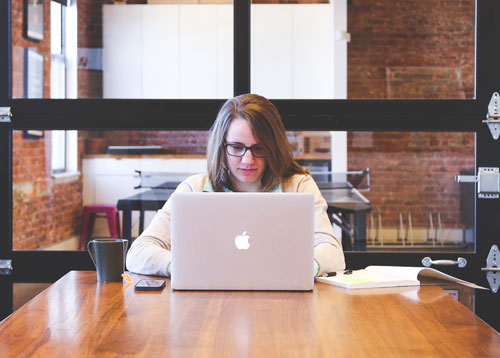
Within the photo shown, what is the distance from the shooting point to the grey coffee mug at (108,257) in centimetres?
179

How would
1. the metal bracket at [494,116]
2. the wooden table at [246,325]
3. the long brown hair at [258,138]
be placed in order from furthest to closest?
the metal bracket at [494,116], the long brown hair at [258,138], the wooden table at [246,325]

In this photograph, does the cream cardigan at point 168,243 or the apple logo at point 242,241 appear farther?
the cream cardigan at point 168,243

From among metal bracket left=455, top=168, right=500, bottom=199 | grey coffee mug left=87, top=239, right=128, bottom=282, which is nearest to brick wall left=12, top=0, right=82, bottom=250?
grey coffee mug left=87, top=239, right=128, bottom=282

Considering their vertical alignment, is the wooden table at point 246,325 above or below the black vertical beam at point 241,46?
below

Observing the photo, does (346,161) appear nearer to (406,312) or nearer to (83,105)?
(83,105)

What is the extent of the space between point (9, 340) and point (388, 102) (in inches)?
83.3

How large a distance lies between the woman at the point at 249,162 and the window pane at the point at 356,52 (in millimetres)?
609

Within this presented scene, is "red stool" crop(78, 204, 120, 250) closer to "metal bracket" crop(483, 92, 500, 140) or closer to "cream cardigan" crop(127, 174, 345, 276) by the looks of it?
"cream cardigan" crop(127, 174, 345, 276)

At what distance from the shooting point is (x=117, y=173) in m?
3.02

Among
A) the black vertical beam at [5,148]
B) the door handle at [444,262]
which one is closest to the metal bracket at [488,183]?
the door handle at [444,262]

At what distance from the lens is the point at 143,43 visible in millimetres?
3000

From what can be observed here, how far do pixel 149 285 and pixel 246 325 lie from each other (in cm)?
46

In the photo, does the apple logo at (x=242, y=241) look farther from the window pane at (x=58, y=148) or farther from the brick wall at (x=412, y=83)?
the window pane at (x=58, y=148)

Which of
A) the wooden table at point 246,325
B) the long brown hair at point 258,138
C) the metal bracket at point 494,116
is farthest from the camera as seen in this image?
the metal bracket at point 494,116
